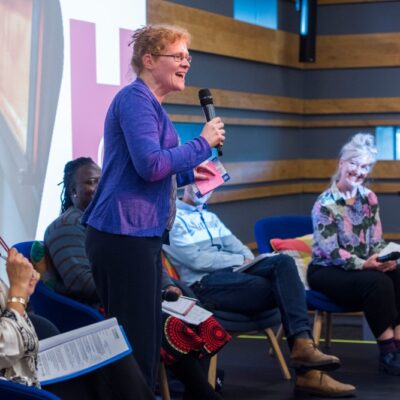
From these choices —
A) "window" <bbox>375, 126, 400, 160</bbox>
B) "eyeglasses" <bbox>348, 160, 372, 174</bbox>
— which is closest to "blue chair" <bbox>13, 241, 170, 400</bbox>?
"eyeglasses" <bbox>348, 160, 372, 174</bbox>

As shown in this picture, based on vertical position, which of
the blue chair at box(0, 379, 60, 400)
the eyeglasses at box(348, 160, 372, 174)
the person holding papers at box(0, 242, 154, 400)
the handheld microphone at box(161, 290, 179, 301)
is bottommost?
the handheld microphone at box(161, 290, 179, 301)

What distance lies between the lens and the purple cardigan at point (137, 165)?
3010mm

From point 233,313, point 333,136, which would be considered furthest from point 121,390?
point 333,136

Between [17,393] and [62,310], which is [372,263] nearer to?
[62,310]

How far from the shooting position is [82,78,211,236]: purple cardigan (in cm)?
301

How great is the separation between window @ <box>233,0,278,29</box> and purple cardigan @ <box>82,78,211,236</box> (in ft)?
12.4

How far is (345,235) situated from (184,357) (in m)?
1.58

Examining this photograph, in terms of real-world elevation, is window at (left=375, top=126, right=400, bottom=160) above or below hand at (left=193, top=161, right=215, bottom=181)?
below

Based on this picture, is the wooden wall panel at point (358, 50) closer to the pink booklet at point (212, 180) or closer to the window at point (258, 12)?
the window at point (258, 12)

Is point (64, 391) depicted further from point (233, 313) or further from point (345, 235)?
point (345, 235)

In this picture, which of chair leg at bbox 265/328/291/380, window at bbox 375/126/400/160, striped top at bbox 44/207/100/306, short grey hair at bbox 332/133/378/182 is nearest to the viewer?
striped top at bbox 44/207/100/306

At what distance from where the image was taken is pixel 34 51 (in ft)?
15.0

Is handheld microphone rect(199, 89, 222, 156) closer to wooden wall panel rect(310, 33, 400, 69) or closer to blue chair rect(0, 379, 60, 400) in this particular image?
blue chair rect(0, 379, 60, 400)

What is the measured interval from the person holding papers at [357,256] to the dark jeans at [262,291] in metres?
0.57
